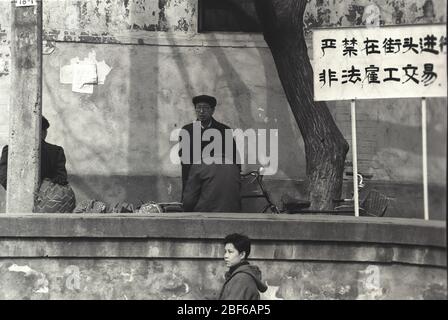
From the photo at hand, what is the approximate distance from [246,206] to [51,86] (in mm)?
3221

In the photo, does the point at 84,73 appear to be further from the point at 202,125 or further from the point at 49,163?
the point at 49,163

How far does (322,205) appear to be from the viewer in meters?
12.9

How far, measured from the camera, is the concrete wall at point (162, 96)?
15.9m

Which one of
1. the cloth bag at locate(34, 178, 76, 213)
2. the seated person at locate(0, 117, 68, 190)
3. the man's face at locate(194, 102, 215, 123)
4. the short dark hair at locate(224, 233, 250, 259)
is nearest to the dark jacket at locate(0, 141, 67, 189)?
the seated person at locate(0, 117, 68, 190)

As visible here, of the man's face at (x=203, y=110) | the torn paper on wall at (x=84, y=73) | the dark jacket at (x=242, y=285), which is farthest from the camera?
the torn paper on wall at (x=84, y=73)

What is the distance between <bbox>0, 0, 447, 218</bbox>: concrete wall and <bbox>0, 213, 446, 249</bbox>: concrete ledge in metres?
5.34

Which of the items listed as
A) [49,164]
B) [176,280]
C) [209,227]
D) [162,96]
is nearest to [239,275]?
[209,227]

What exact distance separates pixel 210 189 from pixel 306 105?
6.27 feet

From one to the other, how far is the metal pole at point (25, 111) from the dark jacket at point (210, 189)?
1654 millimetres

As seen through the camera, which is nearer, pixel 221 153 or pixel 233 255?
pixel 233 255

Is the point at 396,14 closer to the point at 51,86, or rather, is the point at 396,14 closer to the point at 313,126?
the point at 313,126

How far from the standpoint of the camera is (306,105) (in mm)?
12992

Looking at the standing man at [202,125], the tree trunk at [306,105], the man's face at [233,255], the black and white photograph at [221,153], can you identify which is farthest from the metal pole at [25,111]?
the man's face at [233,255]

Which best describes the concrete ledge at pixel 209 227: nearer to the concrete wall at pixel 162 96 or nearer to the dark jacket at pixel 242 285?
the dark jacket at pixel 242 285
